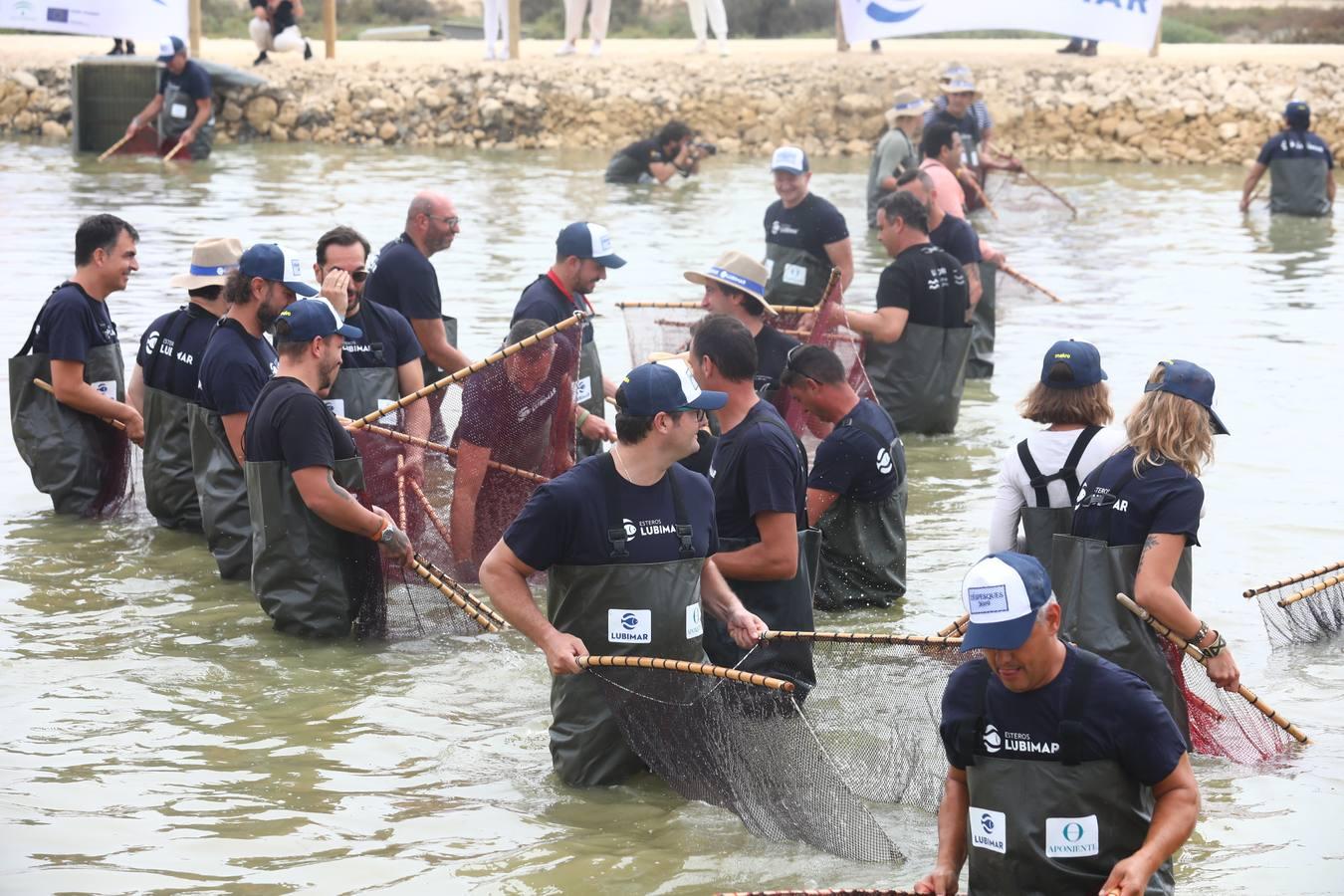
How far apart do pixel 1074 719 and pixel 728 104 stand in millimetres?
25012

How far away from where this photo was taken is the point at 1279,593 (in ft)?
25.2

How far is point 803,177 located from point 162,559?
16.4 ft

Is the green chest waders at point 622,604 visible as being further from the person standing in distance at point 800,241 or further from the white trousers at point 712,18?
the white trousers at point 712,18

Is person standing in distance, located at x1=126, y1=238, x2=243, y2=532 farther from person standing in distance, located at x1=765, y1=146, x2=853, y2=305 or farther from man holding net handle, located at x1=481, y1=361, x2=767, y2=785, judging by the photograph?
person standing in distance, located at x1=765, y1=146, x2=853, y2=305

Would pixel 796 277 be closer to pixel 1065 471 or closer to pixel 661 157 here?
pixel 1065 471

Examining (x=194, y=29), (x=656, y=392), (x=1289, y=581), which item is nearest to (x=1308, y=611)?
(x=1289, y=581)

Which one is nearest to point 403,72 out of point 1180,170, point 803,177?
point 1180,170

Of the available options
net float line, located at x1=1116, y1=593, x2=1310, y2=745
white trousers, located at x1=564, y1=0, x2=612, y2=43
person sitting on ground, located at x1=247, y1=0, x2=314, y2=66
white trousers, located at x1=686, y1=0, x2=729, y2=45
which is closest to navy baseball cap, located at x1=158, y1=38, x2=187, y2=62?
person sitting on ground, located at x1=247, y1=0, x2=314, y2=66

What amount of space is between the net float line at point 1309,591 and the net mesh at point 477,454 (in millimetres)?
3218

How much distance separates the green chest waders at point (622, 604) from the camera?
562 centimetres

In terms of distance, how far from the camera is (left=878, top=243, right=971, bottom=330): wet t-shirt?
1082 centimetres

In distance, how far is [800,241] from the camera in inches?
456

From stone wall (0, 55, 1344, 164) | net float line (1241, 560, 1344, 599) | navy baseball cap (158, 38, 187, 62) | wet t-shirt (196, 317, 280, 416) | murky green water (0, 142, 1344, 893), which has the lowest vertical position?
murky green water (0, 142, 1344, 893)

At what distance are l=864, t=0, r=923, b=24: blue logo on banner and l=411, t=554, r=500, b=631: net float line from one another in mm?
20982
